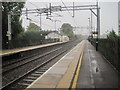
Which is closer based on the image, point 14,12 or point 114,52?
point 114,52

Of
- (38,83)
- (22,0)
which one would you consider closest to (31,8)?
(22,0)

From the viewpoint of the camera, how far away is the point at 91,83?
6406mm

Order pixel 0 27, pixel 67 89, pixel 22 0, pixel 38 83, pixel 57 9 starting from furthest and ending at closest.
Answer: pixel 22 0 < pixel 0 27 < pixel 57 9 < pixel 38 83 < pixel 67 89

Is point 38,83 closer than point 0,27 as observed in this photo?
Yes

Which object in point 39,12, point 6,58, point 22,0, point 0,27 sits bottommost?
point 6,58

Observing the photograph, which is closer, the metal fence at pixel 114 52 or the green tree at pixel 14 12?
the metal fence at pixel 114 52

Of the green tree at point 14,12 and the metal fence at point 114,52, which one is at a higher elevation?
the green tree at point 14,12

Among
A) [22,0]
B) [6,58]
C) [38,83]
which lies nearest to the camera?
[38,83]

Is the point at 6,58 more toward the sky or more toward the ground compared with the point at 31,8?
more toward the ground

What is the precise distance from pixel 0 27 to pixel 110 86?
22.7m

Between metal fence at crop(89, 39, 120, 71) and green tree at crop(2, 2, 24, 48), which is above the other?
green tree at crop(2, 2, 24, 48)

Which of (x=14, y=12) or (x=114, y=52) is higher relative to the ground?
(x=14, y=12)

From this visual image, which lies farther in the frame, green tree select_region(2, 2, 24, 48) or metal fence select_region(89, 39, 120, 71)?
green tree select_region(2, 2, 24, 48)

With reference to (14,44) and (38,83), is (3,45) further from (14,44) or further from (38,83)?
(38,83)
